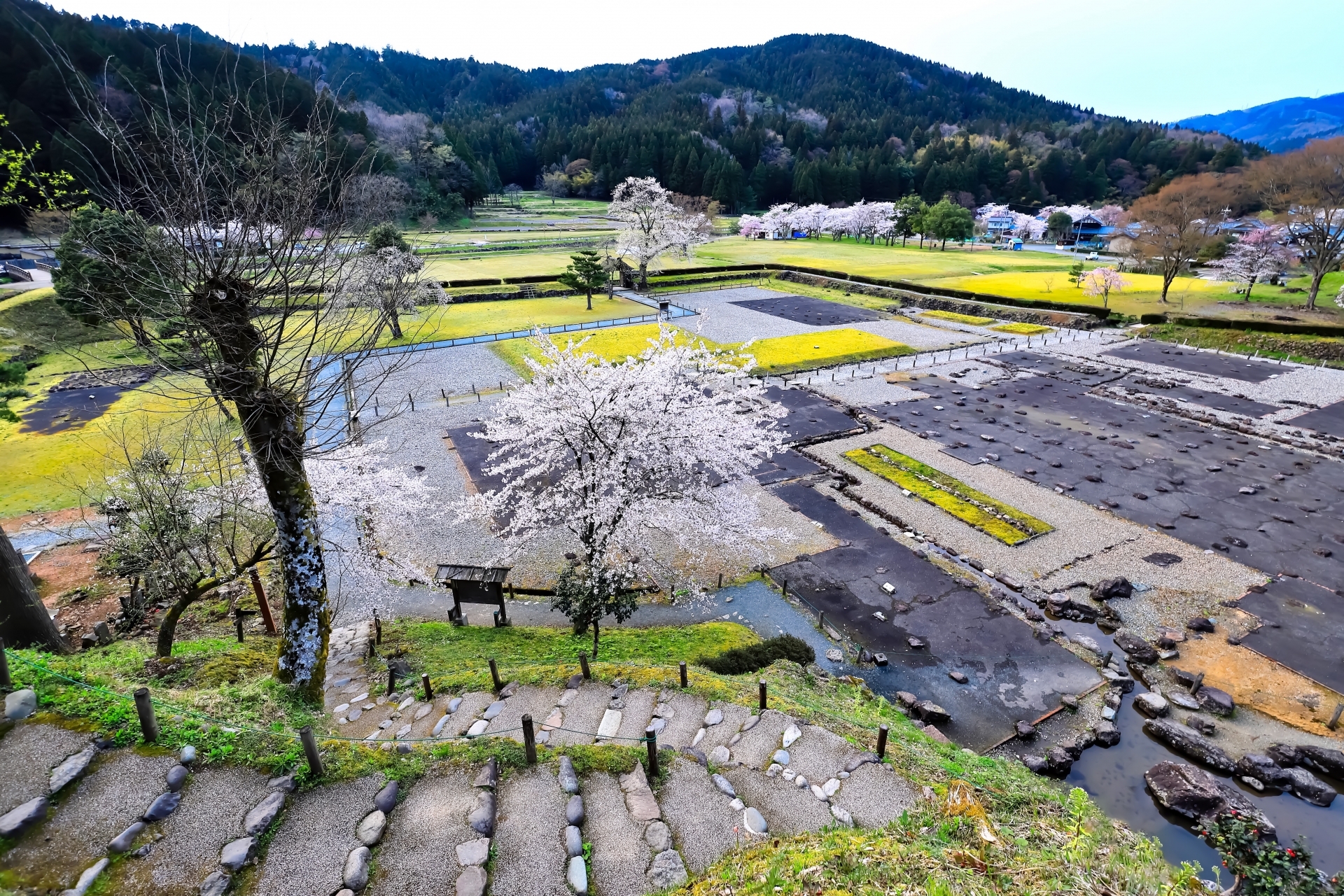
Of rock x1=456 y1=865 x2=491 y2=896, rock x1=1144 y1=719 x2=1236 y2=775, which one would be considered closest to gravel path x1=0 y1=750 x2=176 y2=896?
rock x1=456 y1=865 x2=491 y2=896

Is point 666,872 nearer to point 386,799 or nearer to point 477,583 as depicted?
point 386,799

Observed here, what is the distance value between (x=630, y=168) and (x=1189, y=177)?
83.6 m

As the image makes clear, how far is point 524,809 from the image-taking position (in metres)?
6.67

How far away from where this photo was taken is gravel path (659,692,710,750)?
27.6ft

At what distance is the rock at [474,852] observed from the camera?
6.01 m

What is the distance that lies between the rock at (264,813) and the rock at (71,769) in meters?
0.91

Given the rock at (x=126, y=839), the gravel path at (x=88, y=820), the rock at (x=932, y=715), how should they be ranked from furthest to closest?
1. the rock at (x=932, y=715)
2. the rock at (x=126, y=839)
3. the gravel path at (x=88, y=820)

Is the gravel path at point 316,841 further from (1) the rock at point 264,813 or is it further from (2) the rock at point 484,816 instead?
(2) the rock at point 484,816

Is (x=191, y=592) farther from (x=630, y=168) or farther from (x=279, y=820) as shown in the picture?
(x=630, y=168)

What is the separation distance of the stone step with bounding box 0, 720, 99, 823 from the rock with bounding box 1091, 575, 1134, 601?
63.7 feet

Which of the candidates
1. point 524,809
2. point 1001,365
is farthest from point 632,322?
point 524,809

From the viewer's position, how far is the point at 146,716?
6.57m

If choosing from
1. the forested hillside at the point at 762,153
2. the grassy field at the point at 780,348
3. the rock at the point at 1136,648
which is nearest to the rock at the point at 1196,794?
the rock at the point at 1136,648

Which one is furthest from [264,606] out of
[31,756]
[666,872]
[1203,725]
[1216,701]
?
[1216,701]
